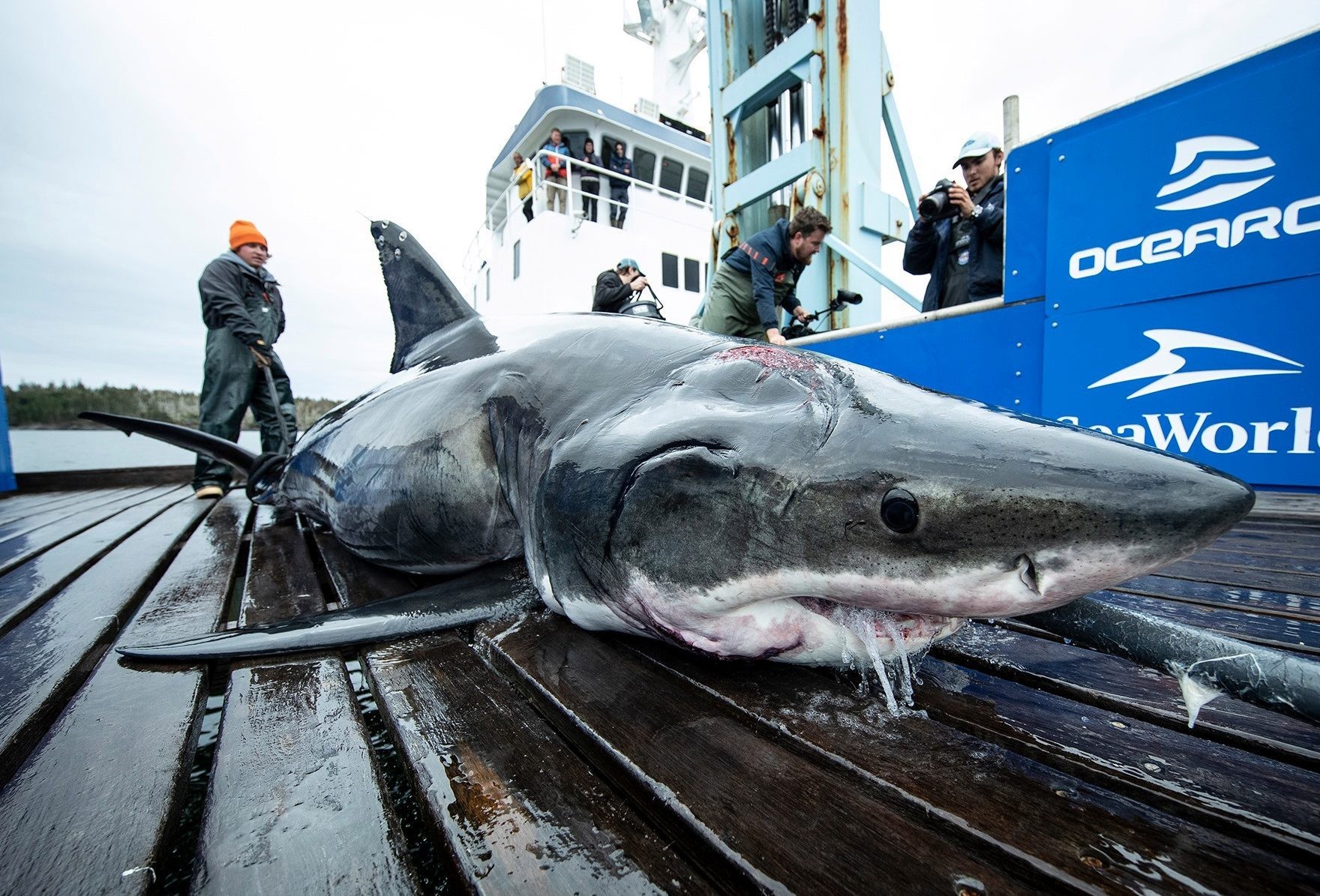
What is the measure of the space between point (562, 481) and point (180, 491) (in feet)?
18.3

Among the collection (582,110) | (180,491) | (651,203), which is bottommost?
(180,491)

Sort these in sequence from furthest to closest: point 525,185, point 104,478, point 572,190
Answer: point 525,185
point 572,190
point 104,478

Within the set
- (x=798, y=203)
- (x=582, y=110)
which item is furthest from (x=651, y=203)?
(x=798, y=203)

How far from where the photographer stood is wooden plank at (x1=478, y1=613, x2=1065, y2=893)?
0.64m

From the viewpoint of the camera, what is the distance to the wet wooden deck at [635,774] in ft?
2.17

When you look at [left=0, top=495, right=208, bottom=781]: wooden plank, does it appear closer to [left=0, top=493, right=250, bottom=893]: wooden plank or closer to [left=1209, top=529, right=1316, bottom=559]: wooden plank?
[left=0, top=493, right=250, bottom=893]: wooden plank

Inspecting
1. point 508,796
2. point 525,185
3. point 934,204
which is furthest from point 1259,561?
point 525,185

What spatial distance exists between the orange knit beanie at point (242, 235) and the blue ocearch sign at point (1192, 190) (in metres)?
5.52

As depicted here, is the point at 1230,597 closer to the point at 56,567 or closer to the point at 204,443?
the point at 56,567

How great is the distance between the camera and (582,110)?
12430mm

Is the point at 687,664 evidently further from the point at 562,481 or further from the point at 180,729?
the point at 180,729

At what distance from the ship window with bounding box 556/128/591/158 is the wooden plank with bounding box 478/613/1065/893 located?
1404 centimetres

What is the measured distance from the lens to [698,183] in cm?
1514

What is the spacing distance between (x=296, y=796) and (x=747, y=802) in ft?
2.02
